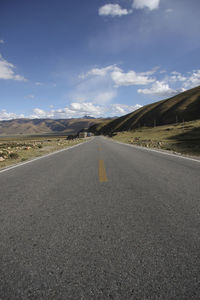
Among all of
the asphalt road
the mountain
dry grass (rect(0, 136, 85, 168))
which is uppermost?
the mountain

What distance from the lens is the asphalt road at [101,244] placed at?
5.06ft

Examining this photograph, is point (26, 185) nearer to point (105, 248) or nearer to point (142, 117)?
point (105, 248)

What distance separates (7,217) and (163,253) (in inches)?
98.7

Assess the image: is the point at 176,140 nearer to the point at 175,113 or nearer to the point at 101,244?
the point at 101,244

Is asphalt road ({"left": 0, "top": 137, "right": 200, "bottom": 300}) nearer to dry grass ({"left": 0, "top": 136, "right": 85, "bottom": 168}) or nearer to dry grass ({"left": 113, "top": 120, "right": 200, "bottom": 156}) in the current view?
dry grass ({"left": 0, "top": 136, "right": 85, "bottom": 168})

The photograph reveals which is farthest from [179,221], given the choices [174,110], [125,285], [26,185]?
[174,110]

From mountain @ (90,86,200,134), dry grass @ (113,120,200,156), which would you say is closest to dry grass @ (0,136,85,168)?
dry grass @ (113,120,200,156)

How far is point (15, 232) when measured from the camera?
2.46m

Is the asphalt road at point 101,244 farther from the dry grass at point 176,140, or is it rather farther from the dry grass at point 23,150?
the dry grass at point 176,140

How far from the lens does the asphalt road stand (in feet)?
5.06

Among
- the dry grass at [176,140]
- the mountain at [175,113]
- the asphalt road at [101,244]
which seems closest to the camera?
the asphalt road at [101,244]

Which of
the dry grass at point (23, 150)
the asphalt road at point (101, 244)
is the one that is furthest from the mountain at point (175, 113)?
the asphalt road at point (101, 244)

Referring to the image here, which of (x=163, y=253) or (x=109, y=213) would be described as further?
(x=109, y=213)

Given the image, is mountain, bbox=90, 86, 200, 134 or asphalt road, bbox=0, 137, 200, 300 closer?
asphalt road, bbox=0, 137, 200, 300
